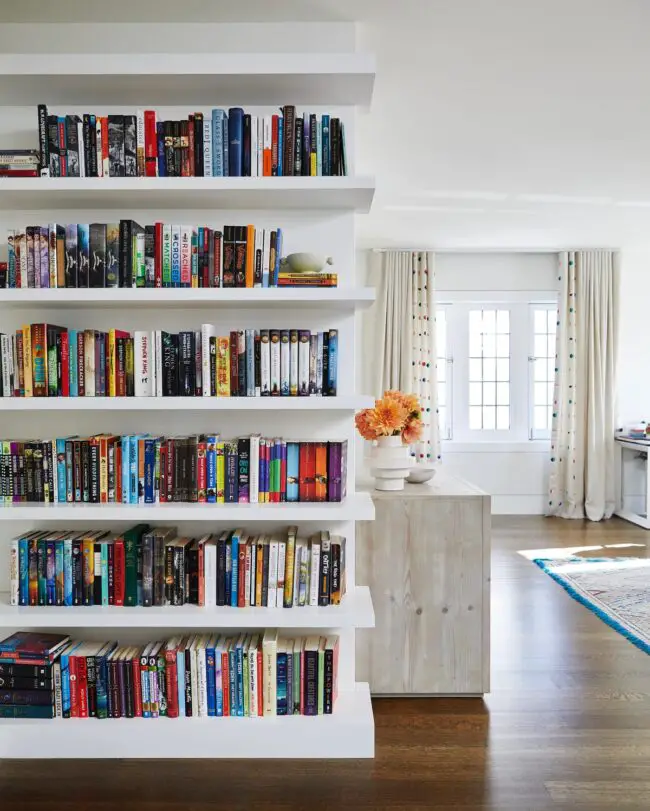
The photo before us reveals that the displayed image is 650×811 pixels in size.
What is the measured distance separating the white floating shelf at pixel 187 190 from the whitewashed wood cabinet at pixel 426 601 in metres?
1.23

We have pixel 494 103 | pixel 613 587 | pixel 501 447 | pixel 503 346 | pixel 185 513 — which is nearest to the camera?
pixel 185 513

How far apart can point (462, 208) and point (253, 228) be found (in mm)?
3031

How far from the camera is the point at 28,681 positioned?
2.32 metres

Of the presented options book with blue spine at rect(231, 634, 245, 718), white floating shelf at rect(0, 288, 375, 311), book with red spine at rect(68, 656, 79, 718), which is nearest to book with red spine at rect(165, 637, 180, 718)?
book with blue spine at rect(231, 634, 245, 718)

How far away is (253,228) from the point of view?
89.2 inches


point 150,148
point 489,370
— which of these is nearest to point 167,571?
point 150,148

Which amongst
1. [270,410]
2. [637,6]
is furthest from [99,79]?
[637,6]

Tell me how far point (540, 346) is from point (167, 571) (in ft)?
17.3

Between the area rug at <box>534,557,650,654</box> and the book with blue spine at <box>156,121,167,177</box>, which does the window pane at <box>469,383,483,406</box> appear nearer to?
the area rug at <box>534,557,650,654</box>

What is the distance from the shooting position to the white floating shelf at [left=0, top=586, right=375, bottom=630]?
7.30 ft

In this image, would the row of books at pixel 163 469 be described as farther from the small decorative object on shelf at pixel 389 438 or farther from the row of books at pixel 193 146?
the row of books at pixel 193 146

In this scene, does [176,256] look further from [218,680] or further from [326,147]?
[218,680]

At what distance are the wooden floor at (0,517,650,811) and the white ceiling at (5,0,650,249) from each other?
2544mm

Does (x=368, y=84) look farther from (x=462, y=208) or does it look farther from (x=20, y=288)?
(x=462, y=208)
